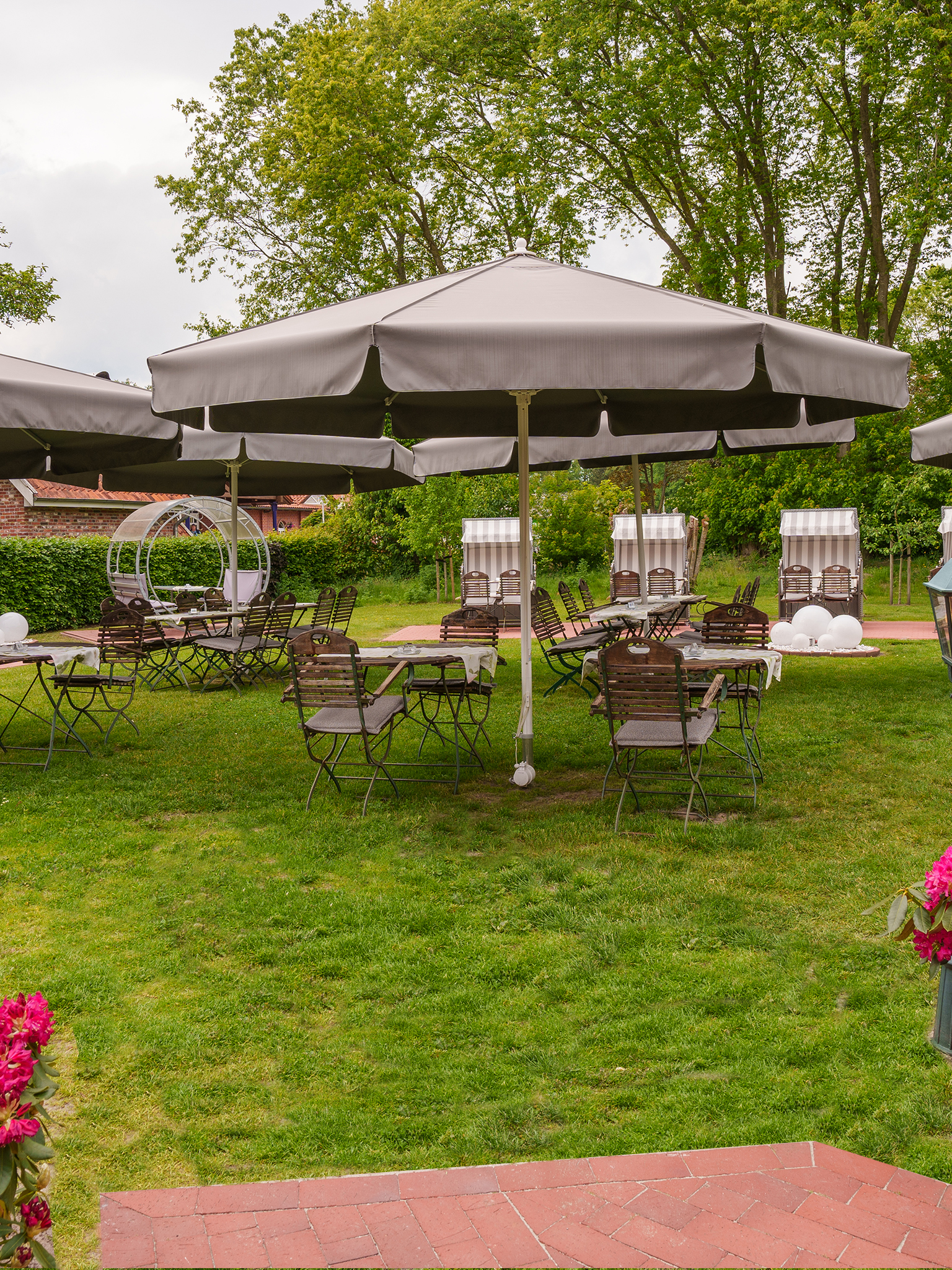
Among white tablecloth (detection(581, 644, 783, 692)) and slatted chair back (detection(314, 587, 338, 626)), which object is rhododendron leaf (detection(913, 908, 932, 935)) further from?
slatted chair back (detection(314, 587, 338, 626))

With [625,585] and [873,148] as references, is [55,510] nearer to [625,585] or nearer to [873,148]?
[625,585]

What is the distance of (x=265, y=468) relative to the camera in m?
11.7

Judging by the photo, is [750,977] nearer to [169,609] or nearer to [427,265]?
[169,609]

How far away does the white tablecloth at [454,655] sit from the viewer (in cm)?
668

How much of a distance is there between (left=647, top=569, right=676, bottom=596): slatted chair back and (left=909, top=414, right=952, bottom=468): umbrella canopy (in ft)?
25.8

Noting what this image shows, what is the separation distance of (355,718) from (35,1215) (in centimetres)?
459

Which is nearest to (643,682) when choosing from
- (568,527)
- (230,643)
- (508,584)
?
(230,643)

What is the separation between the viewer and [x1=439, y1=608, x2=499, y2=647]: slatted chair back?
8.78m

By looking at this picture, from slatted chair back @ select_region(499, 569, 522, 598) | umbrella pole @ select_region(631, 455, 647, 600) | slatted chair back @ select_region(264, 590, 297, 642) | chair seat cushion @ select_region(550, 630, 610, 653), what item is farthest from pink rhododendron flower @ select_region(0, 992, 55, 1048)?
slatted chair back @ select_region(499, 569, 522, 598)

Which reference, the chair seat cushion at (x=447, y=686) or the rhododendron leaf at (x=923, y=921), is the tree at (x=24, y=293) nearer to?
the chair seat cushion at (x=447, y=686)

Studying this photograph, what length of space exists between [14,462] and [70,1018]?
19.1 feet

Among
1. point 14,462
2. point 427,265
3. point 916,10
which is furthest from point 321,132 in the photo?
point 14,462

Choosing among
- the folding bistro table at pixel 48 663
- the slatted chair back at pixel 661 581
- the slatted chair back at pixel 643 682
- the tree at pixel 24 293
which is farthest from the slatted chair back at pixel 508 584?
the tree at pixel 24 293

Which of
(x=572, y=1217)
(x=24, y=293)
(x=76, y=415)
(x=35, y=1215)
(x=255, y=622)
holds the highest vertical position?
(x=24, y=293)
